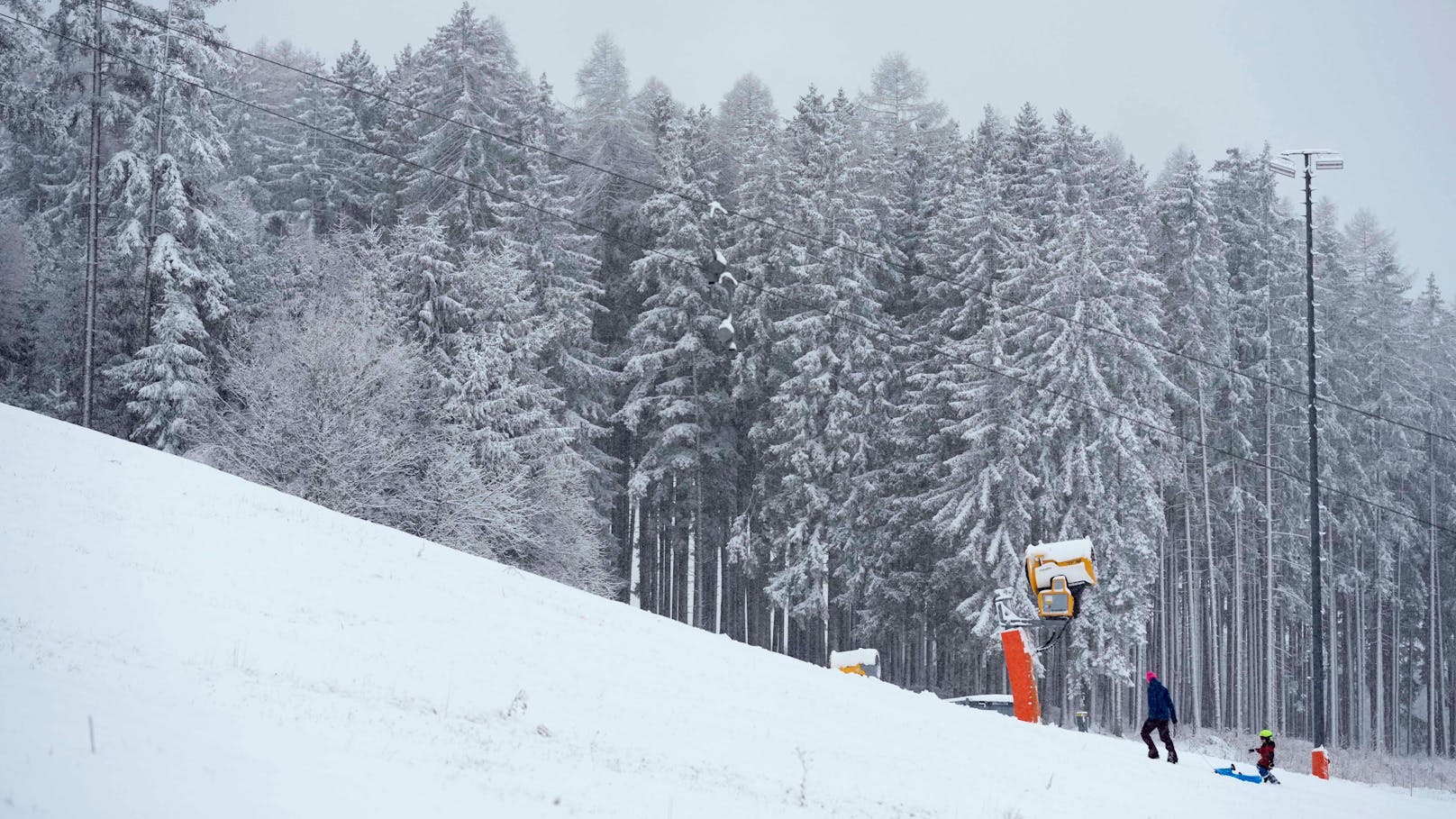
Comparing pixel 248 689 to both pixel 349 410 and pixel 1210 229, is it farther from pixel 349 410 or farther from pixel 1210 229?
pixel 1210 229

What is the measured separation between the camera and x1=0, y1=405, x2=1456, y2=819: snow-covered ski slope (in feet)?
23.5

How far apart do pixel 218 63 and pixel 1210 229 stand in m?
33.2

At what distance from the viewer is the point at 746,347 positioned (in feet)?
145

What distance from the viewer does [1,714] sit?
677 centimetres

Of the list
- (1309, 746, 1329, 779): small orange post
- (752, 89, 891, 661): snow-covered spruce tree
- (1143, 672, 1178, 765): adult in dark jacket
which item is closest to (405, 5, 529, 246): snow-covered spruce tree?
(752, 89, 891, 661): snow-covered spruce tree

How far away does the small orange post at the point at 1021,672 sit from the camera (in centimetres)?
2127

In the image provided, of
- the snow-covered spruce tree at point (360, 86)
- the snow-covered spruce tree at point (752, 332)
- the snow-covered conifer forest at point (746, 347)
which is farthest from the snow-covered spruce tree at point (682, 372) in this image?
the snow-covered spruce tree at point (360, 86)

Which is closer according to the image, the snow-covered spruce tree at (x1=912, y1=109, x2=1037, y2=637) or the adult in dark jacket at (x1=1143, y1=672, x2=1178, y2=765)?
Answer: the adult in dark jacket at (x1=1143, y1=672, x2=1178, y2=765)

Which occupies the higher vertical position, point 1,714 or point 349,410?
point 349,410

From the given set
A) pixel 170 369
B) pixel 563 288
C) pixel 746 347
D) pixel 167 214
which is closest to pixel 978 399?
pixel 746 347

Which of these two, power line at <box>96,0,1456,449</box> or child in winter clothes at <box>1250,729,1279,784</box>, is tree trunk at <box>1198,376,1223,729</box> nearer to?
power line at <box>96,0,1456,449</box>

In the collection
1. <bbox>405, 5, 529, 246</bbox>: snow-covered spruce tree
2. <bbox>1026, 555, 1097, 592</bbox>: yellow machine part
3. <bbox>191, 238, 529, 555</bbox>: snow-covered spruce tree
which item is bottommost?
<bbox>1026, 555, 1097, 592</bbox>: yellow machine part

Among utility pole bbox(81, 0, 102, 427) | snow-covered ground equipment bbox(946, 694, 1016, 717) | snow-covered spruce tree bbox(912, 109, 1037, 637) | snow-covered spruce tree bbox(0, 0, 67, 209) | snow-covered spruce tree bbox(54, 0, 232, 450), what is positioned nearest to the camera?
snow-covered spruce tree bbox(0, 0, 67, 209)

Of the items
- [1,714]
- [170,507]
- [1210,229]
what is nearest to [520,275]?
[170,507]
